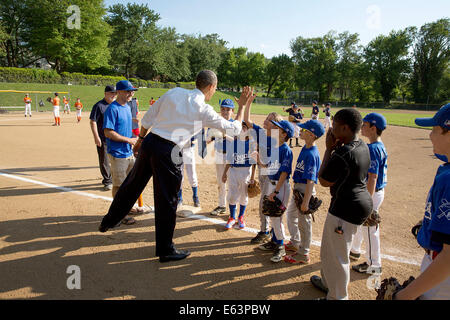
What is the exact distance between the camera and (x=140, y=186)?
12.8 ft

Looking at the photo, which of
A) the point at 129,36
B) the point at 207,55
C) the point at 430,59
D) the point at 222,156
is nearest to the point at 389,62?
the point at 430,59

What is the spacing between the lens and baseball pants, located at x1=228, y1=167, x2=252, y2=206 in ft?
16.3

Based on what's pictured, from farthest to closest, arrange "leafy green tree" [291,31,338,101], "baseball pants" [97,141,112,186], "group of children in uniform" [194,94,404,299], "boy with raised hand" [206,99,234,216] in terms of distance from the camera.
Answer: "leafy green tree" [291,31,338,101]
"baseball pants" [97,141,112,186]
"boy with raised hand" [206,99,234,216]
"group of children in uniform" [194,94,404,299]

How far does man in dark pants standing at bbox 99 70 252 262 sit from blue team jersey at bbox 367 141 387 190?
178cm

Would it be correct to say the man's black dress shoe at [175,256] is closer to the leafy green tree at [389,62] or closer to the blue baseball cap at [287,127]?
the blue baseball cap at [287,127]

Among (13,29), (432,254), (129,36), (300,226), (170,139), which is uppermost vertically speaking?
(129,36)

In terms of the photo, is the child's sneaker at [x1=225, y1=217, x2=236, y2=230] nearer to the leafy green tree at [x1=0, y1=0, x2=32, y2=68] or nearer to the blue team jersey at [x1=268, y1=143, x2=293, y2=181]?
the blue team jersey at [x1=268, y1=143, x2=293, y2=181]

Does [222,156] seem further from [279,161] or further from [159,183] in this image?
[159,183]

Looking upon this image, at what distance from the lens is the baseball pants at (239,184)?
497cm

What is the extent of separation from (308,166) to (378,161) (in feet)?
3.00

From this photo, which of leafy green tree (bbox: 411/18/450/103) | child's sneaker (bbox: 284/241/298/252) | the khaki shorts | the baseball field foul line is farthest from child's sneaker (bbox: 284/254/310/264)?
leafy green tree (bbox: 411/18/450/103)

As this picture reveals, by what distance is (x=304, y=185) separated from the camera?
3805 millimetres

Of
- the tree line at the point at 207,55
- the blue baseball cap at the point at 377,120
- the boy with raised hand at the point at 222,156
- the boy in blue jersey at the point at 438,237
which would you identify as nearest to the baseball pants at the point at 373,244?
the blue baseball cap at the point at 377,120

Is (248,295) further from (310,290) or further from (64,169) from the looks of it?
(64,169)
